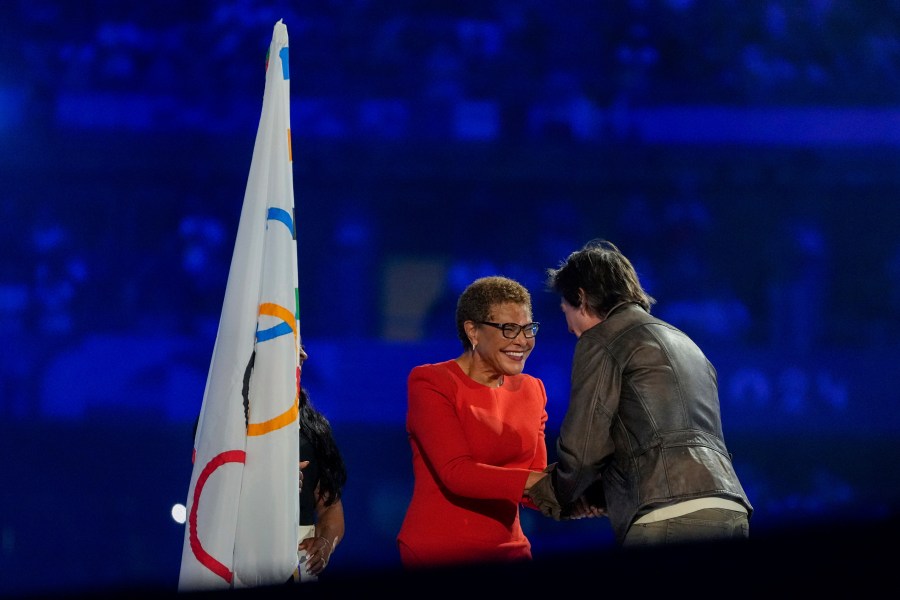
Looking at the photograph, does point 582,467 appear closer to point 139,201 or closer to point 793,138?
point 139,201

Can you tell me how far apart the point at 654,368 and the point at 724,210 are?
338 cm

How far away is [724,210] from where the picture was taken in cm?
524

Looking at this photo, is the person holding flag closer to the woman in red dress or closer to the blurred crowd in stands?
the woman in red dress

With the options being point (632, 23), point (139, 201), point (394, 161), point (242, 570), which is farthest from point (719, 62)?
point (242, 570)

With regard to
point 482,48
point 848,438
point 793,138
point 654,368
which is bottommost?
point 848,438

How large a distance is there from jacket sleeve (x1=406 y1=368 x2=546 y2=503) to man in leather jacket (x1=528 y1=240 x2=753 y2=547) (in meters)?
0.11

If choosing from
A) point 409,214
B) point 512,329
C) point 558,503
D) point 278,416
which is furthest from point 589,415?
point 409,214

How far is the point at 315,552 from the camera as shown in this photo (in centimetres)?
242

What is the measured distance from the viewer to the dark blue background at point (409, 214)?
463 centimetres

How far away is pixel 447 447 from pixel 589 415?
349 mm

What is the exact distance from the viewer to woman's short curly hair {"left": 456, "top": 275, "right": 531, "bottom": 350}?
2.37 meters

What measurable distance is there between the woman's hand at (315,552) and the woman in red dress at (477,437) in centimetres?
21

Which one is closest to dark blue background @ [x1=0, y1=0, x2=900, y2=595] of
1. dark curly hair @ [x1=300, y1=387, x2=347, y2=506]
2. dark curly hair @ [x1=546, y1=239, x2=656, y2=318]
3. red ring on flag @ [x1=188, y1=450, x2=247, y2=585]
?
dark curly hair @ [x1=300, y1=387, x2=347, y2=506]

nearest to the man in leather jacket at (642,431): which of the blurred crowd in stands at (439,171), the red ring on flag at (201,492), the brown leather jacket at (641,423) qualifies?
the brown leather jacket at (641,423)
